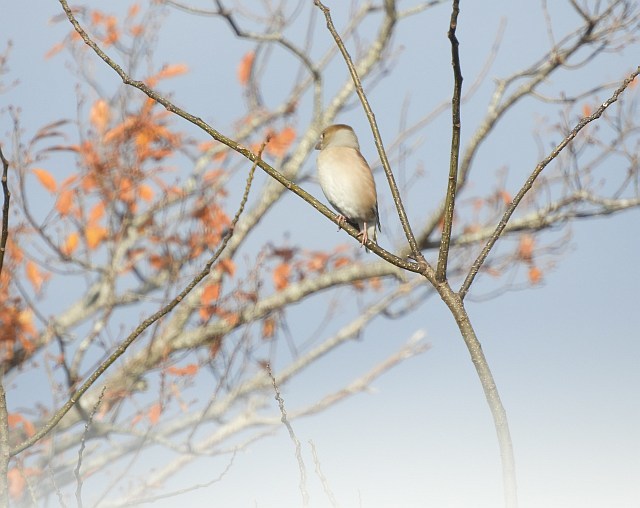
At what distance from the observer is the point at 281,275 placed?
755 cm

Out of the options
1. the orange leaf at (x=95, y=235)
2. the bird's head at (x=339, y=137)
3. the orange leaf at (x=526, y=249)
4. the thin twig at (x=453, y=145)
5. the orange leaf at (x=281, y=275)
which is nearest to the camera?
the thin twig at (x=453, y=145)

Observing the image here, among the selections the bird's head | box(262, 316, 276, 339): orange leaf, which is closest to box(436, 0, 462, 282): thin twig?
the bird's head

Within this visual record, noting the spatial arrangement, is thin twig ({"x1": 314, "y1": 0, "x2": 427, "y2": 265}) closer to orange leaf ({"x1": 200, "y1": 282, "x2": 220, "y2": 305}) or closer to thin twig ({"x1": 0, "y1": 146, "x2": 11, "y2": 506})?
thin twig ({"x1": 0, "y1": 146, "x2": 11, "y2": 506})

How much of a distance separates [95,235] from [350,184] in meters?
3.16

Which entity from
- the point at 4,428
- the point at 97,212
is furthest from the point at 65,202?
the point at 4,428

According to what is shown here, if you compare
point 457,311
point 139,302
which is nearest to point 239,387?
point 139,302

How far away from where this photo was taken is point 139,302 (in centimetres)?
711

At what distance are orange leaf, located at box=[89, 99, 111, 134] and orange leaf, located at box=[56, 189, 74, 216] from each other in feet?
2.48

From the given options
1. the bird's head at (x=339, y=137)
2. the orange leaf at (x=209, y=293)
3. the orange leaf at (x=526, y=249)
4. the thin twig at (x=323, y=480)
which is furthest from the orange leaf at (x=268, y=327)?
the thin twig at (x=323, y=480)

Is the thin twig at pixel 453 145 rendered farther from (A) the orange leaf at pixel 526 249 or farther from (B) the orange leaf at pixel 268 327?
(A) the orange leaf at pixel 526 249

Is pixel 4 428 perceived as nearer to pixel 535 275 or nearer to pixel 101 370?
pixel 101 370

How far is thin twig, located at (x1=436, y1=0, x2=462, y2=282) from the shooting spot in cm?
152

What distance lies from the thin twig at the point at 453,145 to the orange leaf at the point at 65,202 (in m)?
5.35

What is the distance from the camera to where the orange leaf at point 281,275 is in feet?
24.6
